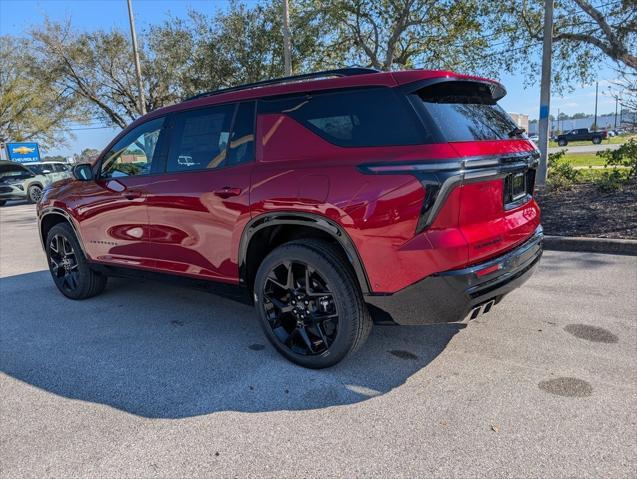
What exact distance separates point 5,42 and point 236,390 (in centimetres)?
3602

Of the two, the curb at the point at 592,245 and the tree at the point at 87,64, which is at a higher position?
the tree at the point at 87,64

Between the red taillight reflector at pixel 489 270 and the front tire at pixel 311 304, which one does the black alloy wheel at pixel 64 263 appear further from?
the red taillight reflector at pixel 489 270

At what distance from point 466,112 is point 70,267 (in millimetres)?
4324

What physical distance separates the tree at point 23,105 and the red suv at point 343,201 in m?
24.8

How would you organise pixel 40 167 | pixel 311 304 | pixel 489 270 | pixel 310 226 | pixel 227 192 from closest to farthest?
pixel 489 270 → pixel 310 226 → pixel 311 304 → pixel 227 192 → pixel 40 167

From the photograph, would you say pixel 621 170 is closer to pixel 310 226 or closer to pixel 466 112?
pixel 466 112

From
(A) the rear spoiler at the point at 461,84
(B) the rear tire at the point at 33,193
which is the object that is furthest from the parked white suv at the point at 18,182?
(A) the rear spoiler at the point at 461,84

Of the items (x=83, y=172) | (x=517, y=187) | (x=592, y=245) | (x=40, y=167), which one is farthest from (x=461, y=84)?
(x=40, y=167)

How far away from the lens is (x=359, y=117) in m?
2.97

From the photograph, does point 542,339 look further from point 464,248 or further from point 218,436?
point 218,436

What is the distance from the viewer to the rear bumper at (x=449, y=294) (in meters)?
2.70

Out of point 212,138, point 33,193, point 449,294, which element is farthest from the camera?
point 33,193

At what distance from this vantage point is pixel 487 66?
538 inches

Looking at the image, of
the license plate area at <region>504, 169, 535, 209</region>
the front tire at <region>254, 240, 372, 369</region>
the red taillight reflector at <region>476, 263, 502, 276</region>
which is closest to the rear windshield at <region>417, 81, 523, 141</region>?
the license plate area at <region>504, 169, 535, 209</region>
